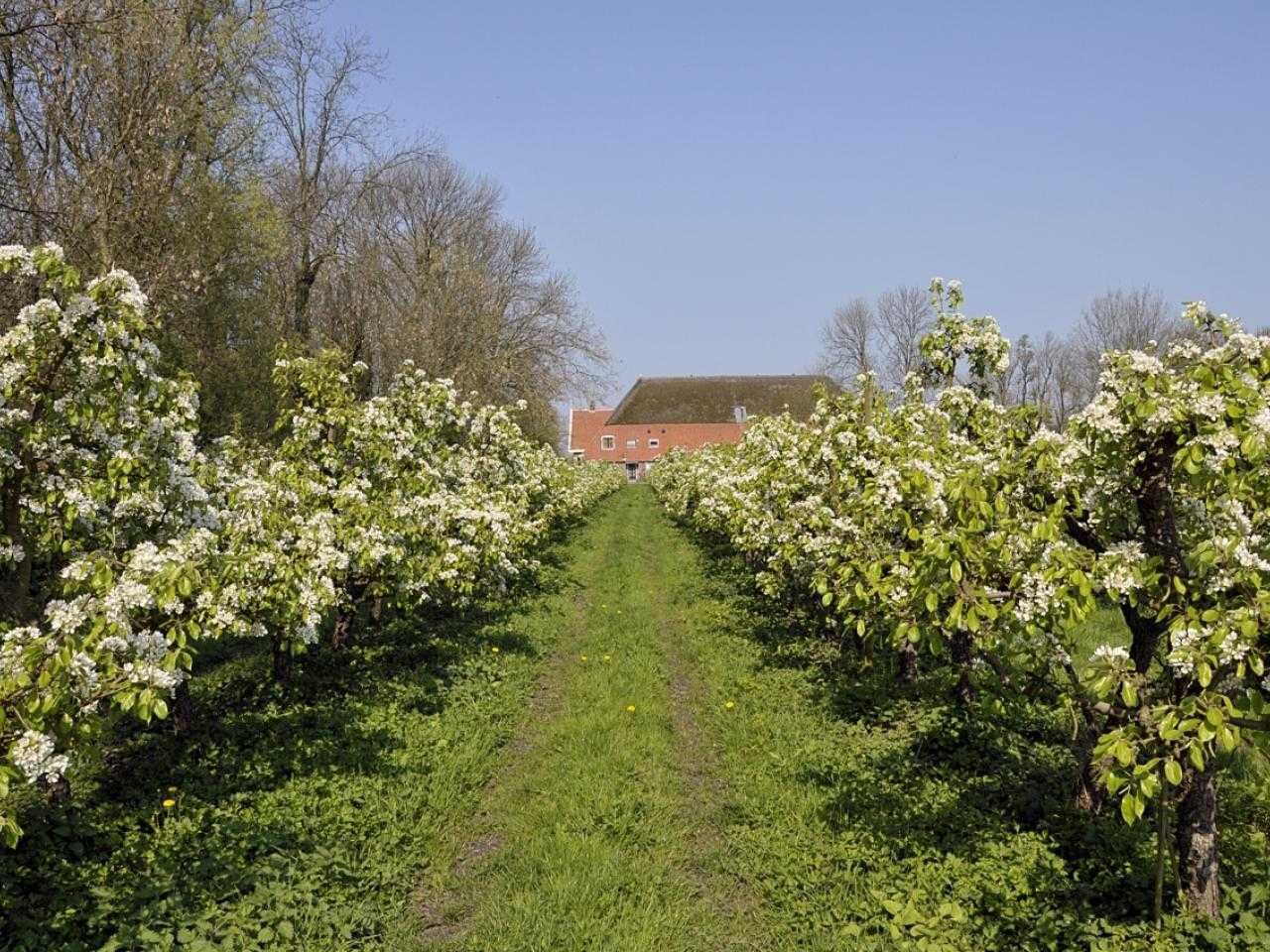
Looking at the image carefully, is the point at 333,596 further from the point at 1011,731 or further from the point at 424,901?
the point at 1011,731

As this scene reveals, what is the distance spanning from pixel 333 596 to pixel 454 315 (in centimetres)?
2938

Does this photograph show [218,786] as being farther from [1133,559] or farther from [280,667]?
[1133,559]

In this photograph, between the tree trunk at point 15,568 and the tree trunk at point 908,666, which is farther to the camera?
the tree trunk at point 908,666

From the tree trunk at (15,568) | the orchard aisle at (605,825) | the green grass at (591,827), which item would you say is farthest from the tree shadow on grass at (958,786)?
the tree trunk at (15,568)

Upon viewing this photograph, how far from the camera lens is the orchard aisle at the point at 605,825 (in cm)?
631

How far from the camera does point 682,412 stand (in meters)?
86.6

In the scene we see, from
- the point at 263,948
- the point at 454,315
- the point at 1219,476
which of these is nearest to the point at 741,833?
the point at 263,948

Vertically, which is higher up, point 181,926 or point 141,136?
point 141,136

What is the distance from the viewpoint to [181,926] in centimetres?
581

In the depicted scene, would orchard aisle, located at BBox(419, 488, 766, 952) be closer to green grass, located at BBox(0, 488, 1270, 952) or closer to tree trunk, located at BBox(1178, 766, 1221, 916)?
green grass, located at BBox(0, 488, 1270, 952)

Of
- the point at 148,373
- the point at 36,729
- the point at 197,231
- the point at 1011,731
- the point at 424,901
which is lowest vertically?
the point at 424,901

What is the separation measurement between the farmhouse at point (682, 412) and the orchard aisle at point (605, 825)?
71.0 metres

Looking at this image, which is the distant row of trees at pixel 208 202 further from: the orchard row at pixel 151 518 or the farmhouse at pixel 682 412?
the farmhouse at pixel 682 412

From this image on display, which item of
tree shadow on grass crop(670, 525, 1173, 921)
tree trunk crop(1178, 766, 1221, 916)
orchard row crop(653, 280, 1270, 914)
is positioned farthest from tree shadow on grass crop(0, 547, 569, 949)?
tree trunk crop(1178, 766, 1221, 916)
